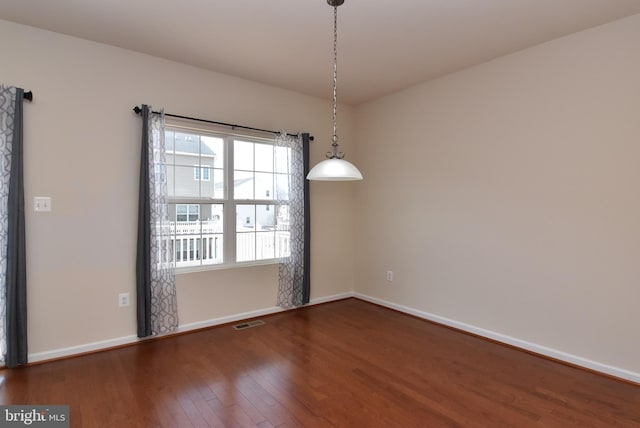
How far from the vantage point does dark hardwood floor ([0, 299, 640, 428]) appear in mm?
2143

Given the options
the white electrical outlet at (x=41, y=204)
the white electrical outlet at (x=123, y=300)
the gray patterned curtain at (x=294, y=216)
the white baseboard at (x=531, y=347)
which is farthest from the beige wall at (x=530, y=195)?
the white electrical outlet at (x=41, y=204)

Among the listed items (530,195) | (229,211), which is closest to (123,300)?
(229,211)

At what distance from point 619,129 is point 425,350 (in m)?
2.39

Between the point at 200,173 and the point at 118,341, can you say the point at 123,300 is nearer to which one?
the point at 118,341

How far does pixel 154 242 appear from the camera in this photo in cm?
330

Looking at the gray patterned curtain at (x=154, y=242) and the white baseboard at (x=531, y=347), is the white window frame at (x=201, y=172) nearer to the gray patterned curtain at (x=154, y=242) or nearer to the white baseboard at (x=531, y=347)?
the gray patterned curtain at (x=154, y=242)

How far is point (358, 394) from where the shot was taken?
7.90 feet

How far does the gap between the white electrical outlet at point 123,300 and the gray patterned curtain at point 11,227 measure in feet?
2.30

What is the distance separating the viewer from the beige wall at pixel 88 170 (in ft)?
9.33

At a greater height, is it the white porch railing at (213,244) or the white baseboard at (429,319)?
the white porch railing at (213,244)

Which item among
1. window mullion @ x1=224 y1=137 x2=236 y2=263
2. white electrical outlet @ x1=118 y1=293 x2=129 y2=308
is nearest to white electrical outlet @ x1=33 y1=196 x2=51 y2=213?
white electrical outlet @ x1=118 y1=293 x2=129 y2=308

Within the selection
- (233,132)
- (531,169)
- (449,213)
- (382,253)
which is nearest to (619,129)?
(531,169)

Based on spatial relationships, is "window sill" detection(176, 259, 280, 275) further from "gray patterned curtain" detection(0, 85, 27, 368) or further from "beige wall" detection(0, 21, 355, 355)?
"gray patterned curtain" detection(0, 85, 27, 368)

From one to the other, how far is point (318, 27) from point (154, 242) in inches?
95.7
